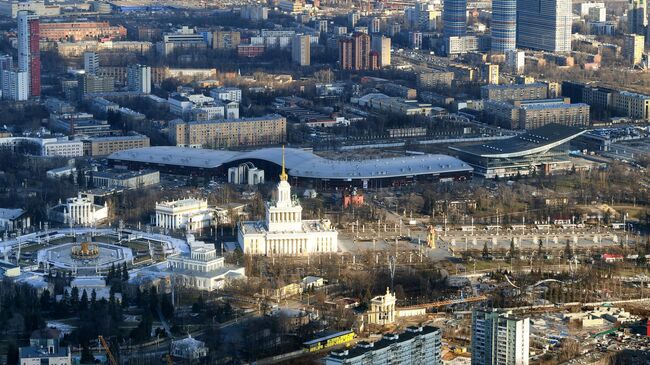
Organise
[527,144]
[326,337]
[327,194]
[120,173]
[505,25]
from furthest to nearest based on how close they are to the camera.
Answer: [505,25]
[527,144]
[120,173]
[327,194]
[326,337]

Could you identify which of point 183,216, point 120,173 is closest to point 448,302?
point 183,216

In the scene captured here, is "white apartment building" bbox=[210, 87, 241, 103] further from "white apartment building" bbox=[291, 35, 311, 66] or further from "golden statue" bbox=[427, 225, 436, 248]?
"golden statue" bbox=[427, 225, 436, 248]

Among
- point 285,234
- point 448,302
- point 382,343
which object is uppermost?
point 382,343

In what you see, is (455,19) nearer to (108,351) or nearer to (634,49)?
(634,49)

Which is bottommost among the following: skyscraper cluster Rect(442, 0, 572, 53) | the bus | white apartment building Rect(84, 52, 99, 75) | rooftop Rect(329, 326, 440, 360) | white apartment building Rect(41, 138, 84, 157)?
the bus

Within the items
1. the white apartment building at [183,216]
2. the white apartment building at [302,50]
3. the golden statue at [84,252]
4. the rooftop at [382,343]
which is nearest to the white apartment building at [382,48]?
the white apartment building at [302,50]

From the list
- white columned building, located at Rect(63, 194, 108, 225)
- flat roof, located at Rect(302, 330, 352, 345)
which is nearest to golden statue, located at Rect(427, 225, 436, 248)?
white columned building, located at Rect(63, 194, 108, 225)

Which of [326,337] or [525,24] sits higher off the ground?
[525,24]
